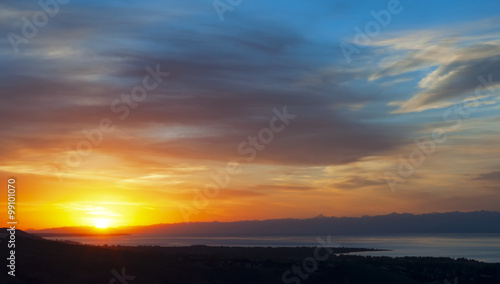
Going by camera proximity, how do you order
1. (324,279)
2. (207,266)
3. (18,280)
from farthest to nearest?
1. (207,266)
2. (324,279)
3. (18,280)

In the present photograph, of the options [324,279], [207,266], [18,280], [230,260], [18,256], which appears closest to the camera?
[18,280]

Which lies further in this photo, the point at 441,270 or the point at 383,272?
the point at 441,270

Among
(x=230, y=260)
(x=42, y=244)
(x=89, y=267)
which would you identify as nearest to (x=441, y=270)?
(x=230, y=260)

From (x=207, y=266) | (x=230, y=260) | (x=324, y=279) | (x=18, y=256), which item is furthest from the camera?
(x=230, y=260)

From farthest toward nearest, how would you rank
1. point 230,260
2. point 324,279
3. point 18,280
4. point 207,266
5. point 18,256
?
point 230,260, point 207,266, point 324,279, point 18,256, point 18,280

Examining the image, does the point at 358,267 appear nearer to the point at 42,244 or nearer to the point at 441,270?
the point at 441,270

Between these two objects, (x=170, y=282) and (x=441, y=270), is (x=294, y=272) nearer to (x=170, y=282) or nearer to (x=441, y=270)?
(x=170, y=282)

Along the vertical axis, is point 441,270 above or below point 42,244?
below

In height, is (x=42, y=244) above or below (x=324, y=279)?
above

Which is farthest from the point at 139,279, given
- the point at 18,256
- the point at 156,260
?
the point at 18,256

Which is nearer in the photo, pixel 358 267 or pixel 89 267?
pixel 89 267
